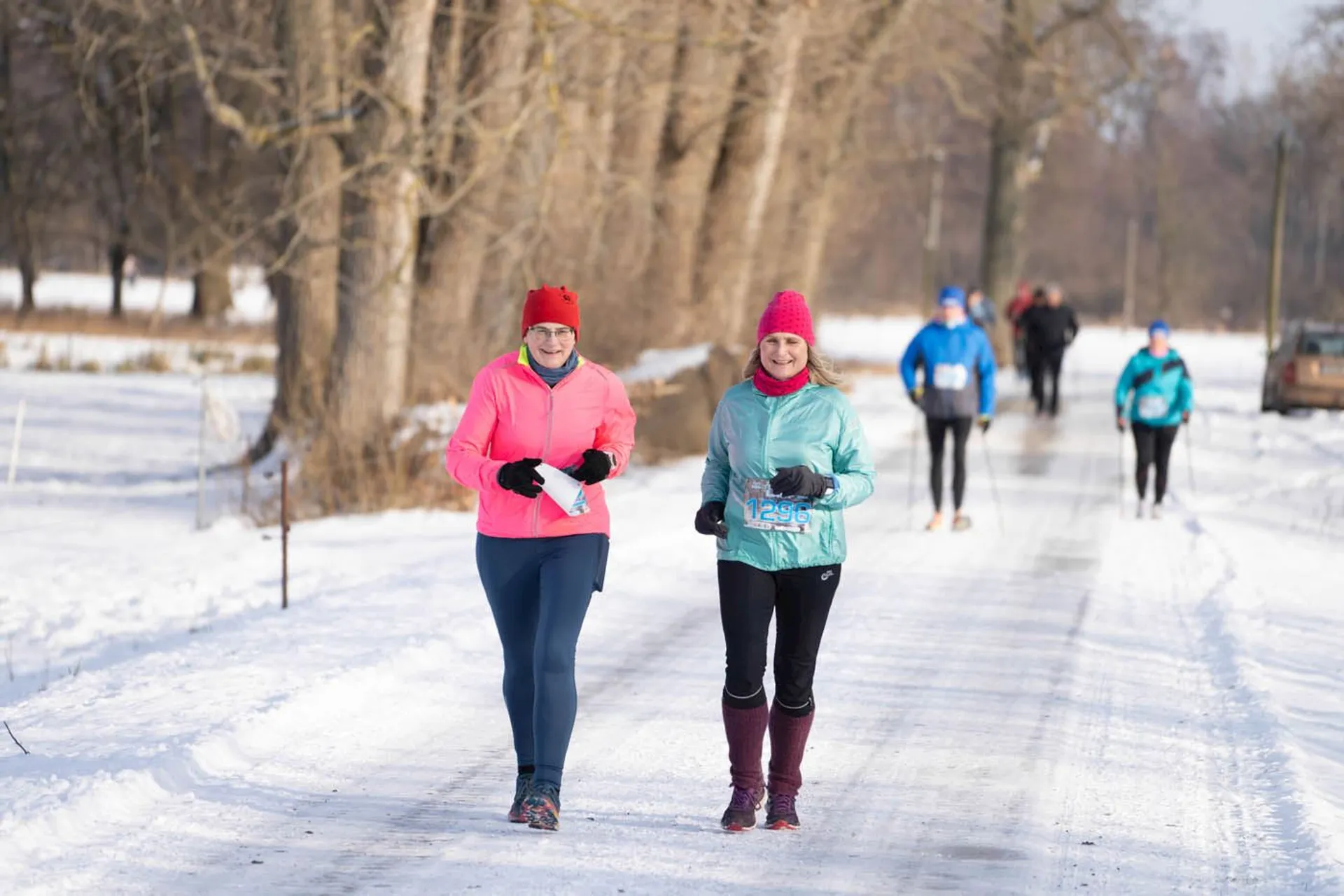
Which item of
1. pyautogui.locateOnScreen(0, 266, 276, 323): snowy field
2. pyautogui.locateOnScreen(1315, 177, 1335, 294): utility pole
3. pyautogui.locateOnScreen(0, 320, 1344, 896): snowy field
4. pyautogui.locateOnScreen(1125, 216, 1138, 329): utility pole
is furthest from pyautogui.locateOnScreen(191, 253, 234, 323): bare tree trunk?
pyautogui.locateOnScreen(1315, 177, 1335, 294): utility pole

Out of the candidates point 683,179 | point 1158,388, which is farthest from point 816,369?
point 683,179

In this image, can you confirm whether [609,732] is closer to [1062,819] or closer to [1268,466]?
[1062,819]

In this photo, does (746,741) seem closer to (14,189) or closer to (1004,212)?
(1004,212)

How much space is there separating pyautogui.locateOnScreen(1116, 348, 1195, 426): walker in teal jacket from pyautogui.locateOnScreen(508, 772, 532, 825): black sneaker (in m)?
9.86

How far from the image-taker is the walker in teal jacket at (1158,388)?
597 inches

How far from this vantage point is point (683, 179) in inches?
987

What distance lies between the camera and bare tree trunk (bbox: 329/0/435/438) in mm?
15898

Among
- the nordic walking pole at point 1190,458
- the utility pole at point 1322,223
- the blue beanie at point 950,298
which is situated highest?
the utility pole at point 1322,223

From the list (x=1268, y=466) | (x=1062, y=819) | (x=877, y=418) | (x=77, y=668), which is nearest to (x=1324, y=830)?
(x=1062, y=819)

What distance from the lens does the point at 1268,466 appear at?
66.9ft

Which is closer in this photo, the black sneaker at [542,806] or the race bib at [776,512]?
the race bib at [776,512]

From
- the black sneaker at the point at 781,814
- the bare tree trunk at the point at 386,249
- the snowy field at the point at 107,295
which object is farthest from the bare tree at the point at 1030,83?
the black sneaker at the point at 781,814

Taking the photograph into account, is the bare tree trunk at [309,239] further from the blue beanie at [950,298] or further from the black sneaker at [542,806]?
the black sneaker at [542,806]

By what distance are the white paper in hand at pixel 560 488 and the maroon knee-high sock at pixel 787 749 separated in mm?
1089
